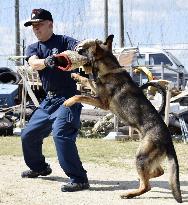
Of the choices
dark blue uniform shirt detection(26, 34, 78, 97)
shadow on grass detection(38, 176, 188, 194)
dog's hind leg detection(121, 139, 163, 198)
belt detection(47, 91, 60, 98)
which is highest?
dark blue uniform shirt detection(26, 34, 78, 97)

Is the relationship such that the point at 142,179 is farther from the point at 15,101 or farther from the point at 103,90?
the point at 15,101

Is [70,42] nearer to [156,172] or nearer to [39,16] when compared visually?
[39,16]

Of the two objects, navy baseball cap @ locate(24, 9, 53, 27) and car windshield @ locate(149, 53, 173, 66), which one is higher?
navy baseball cap @ locate(24, 9, 53, 27)

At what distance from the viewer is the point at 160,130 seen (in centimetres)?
602

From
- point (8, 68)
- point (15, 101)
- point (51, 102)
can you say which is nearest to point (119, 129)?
point (15, 101)

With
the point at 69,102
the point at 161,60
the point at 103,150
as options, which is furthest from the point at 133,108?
the point at 161,60

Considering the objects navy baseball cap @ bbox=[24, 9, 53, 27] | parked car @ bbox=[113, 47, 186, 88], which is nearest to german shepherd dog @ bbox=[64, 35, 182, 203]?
navy baseball cap @ bbox=[24, 9, 53, 27]

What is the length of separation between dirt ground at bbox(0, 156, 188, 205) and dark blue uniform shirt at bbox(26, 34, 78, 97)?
1185mm

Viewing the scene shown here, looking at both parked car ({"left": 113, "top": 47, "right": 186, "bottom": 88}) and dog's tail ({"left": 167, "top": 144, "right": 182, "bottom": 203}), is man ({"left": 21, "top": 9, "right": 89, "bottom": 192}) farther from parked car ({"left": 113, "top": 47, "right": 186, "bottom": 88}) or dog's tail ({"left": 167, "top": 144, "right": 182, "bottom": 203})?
parked car ({"left": 113, "top": 47, "right": 186, "bottom": 88})

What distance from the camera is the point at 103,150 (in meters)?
10.6

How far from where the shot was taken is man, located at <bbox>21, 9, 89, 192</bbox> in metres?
6.54

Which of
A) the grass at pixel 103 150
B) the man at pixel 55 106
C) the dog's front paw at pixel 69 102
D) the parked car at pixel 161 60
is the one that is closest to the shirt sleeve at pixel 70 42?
the man at pixel 55 106

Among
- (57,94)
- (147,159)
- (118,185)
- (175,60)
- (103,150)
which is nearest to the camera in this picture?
(147,159)

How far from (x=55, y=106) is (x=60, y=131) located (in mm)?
451
